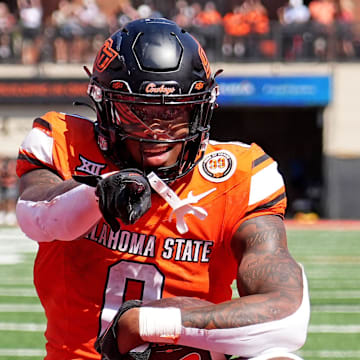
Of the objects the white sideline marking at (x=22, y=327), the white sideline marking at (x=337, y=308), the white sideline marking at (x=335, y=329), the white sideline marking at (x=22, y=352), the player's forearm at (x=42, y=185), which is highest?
the player's forearm at (x=42, y=185)

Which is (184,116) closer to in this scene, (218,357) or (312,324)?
(218,357)

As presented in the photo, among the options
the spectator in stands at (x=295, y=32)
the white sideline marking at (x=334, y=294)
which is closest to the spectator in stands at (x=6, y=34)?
the spectator in stands at (x=295, y=32)

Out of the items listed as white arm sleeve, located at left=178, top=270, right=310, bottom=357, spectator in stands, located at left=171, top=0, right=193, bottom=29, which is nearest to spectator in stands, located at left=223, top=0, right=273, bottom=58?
spectator in stands, located at left=171, top=0, right=193, bottom=29

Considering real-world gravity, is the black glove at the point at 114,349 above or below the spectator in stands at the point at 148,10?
below

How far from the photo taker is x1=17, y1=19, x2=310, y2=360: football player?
7.54 ft

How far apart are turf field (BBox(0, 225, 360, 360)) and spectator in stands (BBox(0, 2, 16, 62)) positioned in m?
5.73

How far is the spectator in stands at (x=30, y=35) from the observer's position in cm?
1574

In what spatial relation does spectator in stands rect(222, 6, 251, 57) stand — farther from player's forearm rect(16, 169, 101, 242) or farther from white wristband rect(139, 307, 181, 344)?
white wristband rect(139, 307, 181, 344)

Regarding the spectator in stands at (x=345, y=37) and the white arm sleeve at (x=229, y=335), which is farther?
the spectator in stands at (x=345, y=37)

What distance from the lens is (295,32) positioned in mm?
15484

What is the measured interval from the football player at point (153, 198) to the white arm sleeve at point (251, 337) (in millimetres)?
188

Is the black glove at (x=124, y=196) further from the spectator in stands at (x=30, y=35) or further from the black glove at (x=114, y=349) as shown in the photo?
the spectator in stands at (x=30, y=35)

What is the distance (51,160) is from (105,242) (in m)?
0.29

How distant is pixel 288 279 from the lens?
7.10 ft
